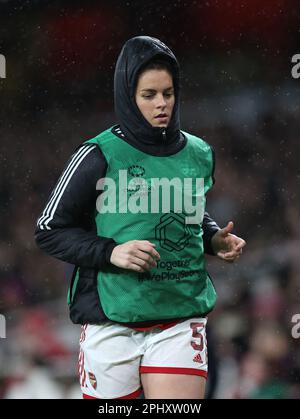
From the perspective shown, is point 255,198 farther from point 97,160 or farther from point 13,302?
point 97,160

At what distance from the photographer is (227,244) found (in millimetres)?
2393

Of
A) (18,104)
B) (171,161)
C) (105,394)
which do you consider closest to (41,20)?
(18,104)

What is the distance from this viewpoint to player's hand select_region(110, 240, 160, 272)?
2092 millimetres

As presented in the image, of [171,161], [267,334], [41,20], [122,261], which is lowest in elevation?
[267,334]

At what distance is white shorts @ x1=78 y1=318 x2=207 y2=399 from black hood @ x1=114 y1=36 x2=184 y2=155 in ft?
1.58

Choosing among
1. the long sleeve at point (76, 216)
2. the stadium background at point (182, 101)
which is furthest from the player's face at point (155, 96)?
the stadium background at point (182, 101)

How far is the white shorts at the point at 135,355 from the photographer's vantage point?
7.27 ft

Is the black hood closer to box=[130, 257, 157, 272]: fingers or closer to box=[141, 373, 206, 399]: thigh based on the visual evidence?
box=[130, 257, 157, 272]: fingers

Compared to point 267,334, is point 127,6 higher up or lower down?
higher up

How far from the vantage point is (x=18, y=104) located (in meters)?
4.40

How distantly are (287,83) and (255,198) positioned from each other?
61cm

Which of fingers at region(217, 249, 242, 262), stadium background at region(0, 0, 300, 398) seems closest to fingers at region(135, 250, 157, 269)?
fingers at region(217, 249, 242, 262)

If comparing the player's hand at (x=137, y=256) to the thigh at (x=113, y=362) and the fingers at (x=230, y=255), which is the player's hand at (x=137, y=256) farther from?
the fingers at (x=230, y=255)

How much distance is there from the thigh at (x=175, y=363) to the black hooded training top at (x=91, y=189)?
170mm
